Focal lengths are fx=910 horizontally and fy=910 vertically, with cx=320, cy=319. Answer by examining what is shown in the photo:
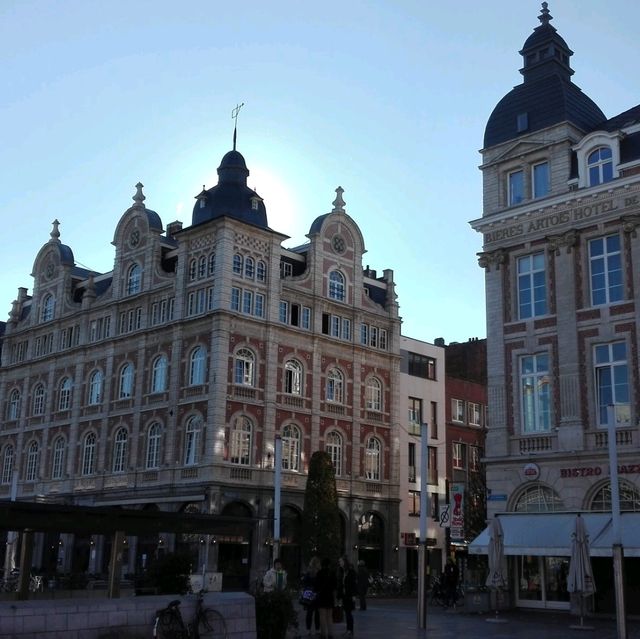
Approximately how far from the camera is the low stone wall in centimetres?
1509

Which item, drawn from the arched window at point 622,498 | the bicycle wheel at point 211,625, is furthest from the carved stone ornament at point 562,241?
the bicycle wheel at point 211,625

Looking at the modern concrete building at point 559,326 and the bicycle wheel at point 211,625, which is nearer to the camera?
the bicycle wheel at point 211,625

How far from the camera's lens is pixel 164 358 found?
174ft

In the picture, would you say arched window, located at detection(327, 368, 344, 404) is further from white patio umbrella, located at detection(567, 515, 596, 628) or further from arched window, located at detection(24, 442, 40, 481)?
white patio umbrella, located at detection(567, 515, 596, 628)

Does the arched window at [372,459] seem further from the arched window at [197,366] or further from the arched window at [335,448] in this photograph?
the arched window at [197,366]

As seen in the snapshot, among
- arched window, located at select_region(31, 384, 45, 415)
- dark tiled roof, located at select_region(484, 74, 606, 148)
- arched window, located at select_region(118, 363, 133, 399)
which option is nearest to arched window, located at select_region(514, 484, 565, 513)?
dark tiled roof, located at select_region(484, 74, 606, 148)

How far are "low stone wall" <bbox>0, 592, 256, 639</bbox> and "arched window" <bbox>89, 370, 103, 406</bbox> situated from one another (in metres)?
40.5

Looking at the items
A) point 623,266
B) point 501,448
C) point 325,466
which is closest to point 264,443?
point 325,466

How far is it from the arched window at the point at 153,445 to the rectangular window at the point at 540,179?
27.4m

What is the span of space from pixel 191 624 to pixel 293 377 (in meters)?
36.0

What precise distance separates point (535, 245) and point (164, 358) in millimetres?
26739

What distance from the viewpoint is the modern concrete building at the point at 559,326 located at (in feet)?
96.0

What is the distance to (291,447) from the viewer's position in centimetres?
5184

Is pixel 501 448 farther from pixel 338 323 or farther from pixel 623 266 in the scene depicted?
pixel 338 323
